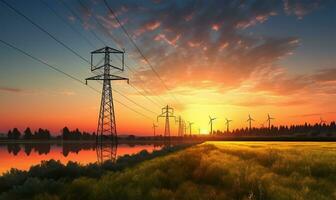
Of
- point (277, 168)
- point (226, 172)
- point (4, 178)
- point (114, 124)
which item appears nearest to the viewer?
point (4, 178)

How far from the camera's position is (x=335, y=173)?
2323 centimetres

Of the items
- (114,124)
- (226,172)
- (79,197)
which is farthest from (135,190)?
(114,124)

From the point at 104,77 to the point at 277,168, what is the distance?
88.2 feet

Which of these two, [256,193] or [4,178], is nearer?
[256,193]

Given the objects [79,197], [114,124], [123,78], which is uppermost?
[123,78]

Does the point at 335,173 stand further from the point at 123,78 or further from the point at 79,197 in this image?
the point at 123,78

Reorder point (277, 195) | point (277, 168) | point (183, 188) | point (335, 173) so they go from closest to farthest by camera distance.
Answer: point (277, 195) → point (183, 188) → point (335, 173) → point (277, 168)

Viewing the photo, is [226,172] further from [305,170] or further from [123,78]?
[123,78]

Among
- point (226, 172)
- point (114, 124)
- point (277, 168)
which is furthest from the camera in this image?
point (114, 124)

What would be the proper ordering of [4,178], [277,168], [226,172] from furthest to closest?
1. [277,168]
2. [226,172]
3. [4,178]

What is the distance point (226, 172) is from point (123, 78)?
2823 cm

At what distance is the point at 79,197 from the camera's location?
609 inches

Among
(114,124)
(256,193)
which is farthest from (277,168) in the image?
(114,124)

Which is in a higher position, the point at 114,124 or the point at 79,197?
the point at 114,124
